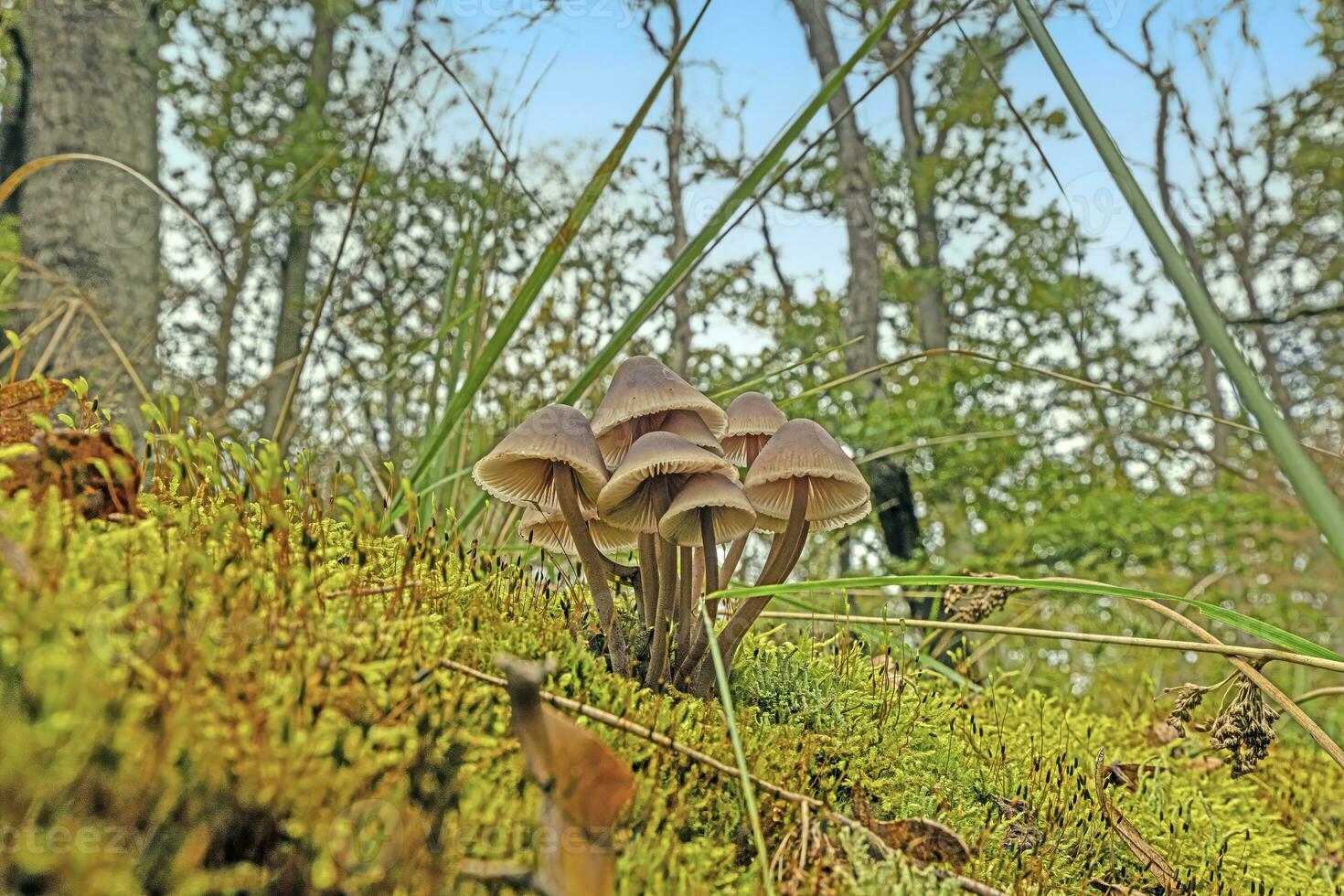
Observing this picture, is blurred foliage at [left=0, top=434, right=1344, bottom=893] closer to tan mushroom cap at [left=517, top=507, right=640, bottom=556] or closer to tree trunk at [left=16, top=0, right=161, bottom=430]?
tan mushroom cap at [left=517, top=507, right=640, bottom=556]

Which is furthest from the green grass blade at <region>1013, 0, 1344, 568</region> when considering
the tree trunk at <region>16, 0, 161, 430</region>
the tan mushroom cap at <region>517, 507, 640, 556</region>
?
the tree trunk at <region>16, 0, 161, 430</region>

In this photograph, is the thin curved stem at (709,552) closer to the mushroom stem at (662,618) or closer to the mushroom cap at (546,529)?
the mushroom stem at (662,618)

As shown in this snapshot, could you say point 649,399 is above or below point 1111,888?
above

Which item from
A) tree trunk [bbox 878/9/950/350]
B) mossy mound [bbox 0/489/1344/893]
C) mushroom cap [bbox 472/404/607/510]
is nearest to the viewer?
mossy mound [bbox 0/489/1344/893]

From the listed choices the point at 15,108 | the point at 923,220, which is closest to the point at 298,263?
the point at 15,108

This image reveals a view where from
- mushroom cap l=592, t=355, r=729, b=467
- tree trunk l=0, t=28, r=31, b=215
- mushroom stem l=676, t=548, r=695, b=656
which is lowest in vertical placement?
mushroom stem l=676, t=548, r=695, b=656

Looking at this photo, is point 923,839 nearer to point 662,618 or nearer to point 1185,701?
point 662,618

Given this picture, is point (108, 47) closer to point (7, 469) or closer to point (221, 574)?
point (7, 469)

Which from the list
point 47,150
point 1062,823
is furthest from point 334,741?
point 47,150
